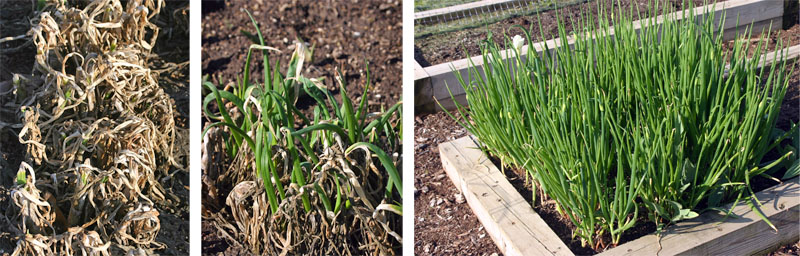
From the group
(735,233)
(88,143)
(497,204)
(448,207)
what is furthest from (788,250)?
(88,143)

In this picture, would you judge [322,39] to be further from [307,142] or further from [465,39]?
[307,142]

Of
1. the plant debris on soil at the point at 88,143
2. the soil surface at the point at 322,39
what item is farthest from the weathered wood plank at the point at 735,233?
the plant debris on soil at the point at 88,143

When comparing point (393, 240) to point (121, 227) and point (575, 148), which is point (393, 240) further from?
point (121, 227)

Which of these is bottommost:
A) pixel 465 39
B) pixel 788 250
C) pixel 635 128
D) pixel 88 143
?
pixel 788 250

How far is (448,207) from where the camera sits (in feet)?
6.84

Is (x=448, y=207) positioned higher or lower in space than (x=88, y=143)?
lower

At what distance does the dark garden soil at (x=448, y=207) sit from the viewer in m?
1.88

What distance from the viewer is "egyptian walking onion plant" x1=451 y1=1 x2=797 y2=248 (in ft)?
5.37

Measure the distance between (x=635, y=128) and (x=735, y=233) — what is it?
355mm

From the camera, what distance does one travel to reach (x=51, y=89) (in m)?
1.95

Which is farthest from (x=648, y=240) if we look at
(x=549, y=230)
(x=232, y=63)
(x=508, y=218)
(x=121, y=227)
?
(x=232, y=63)

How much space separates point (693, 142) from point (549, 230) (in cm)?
42

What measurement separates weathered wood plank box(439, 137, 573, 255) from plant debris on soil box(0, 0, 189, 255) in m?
0.81

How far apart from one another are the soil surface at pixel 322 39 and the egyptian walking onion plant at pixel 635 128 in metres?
0.54
